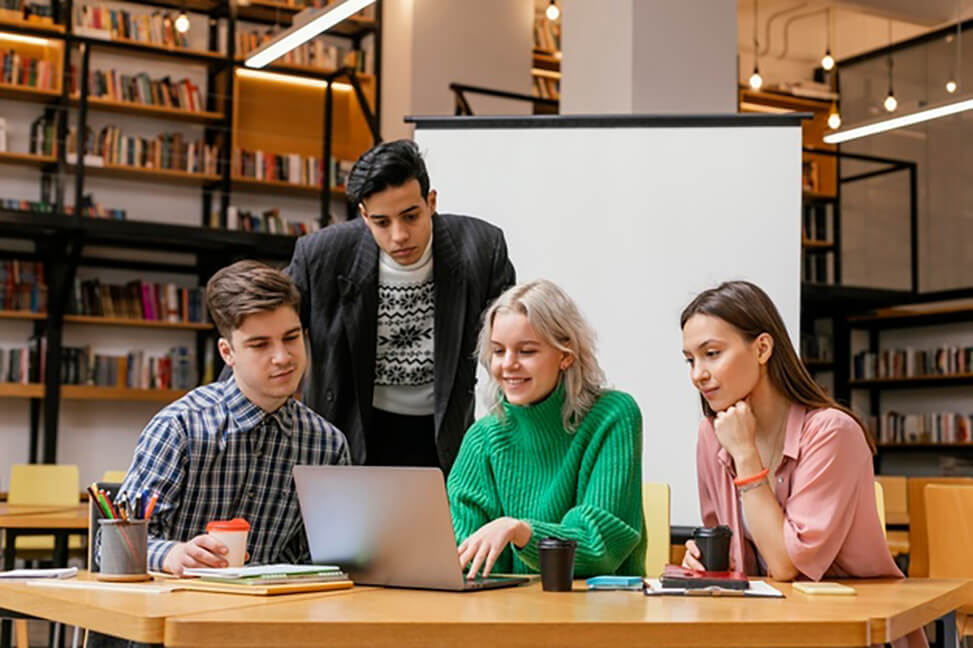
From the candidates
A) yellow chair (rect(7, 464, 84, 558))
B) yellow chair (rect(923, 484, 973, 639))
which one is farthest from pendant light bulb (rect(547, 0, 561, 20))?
yellow chair (rect(923, 484, 973, 639))

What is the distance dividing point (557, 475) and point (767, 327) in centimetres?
46

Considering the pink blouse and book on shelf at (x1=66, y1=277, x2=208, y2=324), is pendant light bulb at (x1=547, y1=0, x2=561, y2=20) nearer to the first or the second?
book on shelf at (x1=66, y1=277, x2=208, y2=324)

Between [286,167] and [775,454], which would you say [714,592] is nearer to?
[775,454]

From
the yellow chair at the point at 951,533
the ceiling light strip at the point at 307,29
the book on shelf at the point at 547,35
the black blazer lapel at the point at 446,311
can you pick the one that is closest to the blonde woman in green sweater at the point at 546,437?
the black blazer lapel at the point at 446,311

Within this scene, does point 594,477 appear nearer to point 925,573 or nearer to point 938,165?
point 925,573

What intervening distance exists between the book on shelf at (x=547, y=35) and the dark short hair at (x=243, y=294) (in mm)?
8157

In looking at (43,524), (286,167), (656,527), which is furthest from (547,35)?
(656,527)

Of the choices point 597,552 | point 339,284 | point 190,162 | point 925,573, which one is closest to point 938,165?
point 190,162

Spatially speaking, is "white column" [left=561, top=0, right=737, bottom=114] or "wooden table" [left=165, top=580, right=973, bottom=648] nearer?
"wooden table" [left=165, top=580, right=973, bottom=648]

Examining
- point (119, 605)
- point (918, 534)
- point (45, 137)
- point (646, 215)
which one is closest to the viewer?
point (119, 605)

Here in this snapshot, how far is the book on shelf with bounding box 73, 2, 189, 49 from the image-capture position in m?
8.79

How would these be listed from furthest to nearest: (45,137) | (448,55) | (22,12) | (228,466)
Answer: (448,55) < (22,12) < (45,137) < (228,466)

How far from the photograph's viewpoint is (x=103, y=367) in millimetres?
8656

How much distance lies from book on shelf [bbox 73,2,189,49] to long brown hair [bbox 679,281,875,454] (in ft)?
24.6
